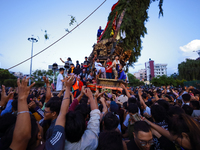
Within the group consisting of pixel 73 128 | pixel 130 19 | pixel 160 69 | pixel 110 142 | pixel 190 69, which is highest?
pixel 160 69

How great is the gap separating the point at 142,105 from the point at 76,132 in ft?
9.20

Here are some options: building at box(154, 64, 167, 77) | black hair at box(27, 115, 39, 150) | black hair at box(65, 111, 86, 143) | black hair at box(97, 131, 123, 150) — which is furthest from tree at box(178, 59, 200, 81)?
building at box(154, 64, 167, 77)

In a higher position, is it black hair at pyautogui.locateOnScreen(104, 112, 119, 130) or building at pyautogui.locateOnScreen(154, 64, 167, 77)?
building at pyautogui.locateOnScreen(154, 64, 167, 77)

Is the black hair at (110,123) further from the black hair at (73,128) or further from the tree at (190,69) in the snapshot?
the tree at (190,69)

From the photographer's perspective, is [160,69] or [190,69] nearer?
[190,69]

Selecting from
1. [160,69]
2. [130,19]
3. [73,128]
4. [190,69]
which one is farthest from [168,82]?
[160,69]

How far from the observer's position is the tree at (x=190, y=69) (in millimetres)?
34656

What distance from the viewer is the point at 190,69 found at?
118 ft

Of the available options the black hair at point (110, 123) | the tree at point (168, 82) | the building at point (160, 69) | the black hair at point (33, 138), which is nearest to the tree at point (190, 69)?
the tree at point (168, 82)

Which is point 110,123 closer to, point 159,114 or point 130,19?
point 159,114

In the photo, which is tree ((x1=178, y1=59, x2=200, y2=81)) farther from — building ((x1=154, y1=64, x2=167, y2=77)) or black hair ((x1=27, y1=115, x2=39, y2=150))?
building ((x1=154, y1=64, x2=167, y2=77))

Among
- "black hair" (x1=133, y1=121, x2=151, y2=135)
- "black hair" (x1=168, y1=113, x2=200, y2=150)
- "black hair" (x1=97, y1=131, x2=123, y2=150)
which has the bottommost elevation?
"black hair" (x1=97, y1=131, x2=123, y2=150)

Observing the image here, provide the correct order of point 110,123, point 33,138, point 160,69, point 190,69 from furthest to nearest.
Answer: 1. point 160,69
2. point 190,69
3. point 110,123
4. point 33,138

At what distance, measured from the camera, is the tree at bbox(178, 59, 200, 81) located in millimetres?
34656
